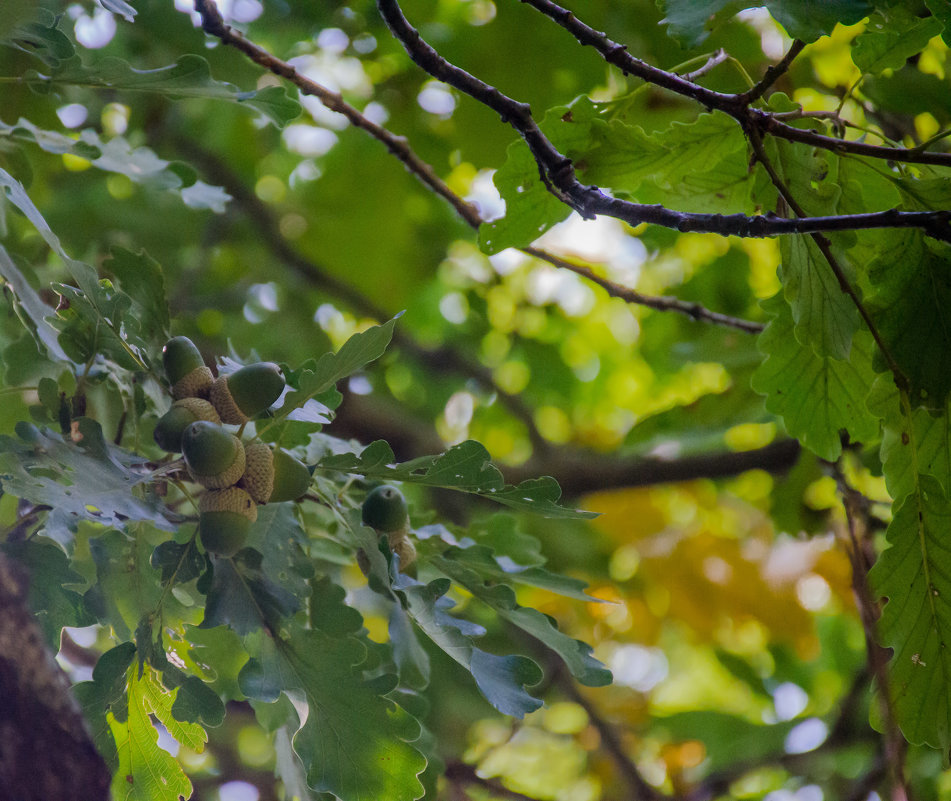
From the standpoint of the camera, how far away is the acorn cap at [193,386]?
3.05 ft

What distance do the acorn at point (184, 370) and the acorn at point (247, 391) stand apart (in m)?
0.02

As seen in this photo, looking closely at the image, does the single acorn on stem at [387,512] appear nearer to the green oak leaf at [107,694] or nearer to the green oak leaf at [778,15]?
the green oak leaf at [107,694]

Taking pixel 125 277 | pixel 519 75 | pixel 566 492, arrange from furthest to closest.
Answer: pixel 566 492
pixel 519 75
pixel 125 277

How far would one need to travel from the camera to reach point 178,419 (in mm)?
882

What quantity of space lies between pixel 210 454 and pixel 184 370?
140 mm

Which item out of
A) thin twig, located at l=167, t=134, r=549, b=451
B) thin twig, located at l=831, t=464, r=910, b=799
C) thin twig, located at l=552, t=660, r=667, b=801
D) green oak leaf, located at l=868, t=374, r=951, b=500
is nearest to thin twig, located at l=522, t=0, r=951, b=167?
green oak leaf, located at l=868, t=374, r=951, b=500

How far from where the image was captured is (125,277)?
99 cm

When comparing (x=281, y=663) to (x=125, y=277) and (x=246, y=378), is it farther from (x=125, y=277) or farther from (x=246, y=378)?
(x=125, y=277)

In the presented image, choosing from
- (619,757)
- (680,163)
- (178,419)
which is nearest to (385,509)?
(178,419)

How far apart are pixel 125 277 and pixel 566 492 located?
134 centimetres

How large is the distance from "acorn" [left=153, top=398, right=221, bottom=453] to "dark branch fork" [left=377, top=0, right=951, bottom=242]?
42 centimetres

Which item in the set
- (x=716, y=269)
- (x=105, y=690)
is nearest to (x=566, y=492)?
(x=716, y=269)

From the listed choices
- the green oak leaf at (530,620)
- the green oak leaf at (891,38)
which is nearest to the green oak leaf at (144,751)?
the green oak leaf at (530,620)

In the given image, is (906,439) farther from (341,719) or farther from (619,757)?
(619,757)
